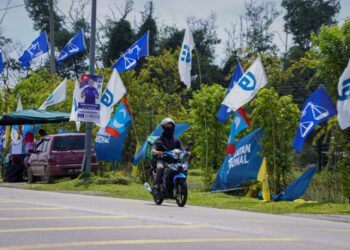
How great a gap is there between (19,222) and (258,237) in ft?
12.1

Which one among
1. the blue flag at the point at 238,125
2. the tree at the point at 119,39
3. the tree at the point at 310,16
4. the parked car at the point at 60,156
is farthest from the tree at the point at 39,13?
the blue flag at the point at 238,125

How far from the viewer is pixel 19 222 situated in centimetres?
1110

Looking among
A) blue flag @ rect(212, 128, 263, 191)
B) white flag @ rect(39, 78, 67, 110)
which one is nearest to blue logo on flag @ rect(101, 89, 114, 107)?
white flag @ rect(39, 78, 67, 110)

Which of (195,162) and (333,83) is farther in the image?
(195,162)

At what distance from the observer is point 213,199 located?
18.8m

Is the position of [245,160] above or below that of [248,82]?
below

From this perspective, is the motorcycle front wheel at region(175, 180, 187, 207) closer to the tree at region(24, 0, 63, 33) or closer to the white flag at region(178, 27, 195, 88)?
the white flag at region(178, 27, 195, 88)

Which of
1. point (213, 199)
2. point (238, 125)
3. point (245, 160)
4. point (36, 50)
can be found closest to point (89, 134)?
point (238, 125)

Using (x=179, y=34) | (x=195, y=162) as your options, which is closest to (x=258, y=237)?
(x=195, y=162)

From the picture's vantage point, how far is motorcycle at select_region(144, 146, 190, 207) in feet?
51.4

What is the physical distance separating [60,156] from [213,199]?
8487 mm

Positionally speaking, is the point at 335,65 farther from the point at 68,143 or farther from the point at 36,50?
Answer: the point at 36,50

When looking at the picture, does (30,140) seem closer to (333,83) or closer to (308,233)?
(333,83)

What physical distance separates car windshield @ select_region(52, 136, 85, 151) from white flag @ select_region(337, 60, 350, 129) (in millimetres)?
12409
